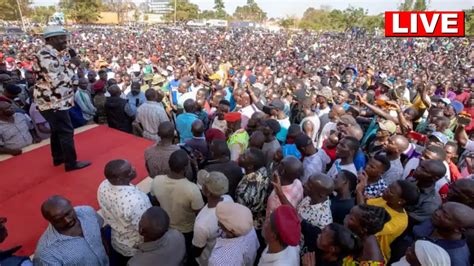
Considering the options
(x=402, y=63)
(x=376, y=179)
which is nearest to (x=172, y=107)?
(x=376, y=179)

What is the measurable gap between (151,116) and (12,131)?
1797 millimetres

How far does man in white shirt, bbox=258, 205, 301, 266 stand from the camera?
199 centimetres

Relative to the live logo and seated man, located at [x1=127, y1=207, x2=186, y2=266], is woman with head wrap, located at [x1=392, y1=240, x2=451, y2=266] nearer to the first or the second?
seated man, located at [x1=127, y1=207, x2=186, y2=266]

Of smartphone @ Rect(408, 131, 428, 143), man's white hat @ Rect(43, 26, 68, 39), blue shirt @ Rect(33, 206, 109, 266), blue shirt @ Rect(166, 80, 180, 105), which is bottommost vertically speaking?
blue shirt @ Rect(33, 206, 109, 266)

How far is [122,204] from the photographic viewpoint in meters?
2.44

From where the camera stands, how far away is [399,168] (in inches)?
137

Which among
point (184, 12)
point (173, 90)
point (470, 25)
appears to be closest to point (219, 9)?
point (184, 12)

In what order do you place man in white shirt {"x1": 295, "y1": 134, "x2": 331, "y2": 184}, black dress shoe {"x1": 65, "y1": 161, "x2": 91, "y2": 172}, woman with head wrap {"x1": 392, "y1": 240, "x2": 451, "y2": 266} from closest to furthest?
woman with head wrap {"x1": 392, "y1": 240, "x2": 451, "y2": 266}
man in white shirt {"x1": 295, "y1": 134, "x2": 331, "y2": 184}
black dress shoe {"x1": 65, "y1": 161, "x2": 91, "y2": 172}

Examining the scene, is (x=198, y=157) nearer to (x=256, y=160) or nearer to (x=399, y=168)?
(x=256, y=160)

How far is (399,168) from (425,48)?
25.6m

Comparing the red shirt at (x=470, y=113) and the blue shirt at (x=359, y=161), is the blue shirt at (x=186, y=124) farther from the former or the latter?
the red shirt at (x=470, y=113)

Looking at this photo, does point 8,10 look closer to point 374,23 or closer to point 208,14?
point 208,14

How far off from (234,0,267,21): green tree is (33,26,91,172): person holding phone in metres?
85.4

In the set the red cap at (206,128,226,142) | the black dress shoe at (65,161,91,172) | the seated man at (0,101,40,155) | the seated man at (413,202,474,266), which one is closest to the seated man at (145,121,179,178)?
the red cap at (206,128,226,142)
